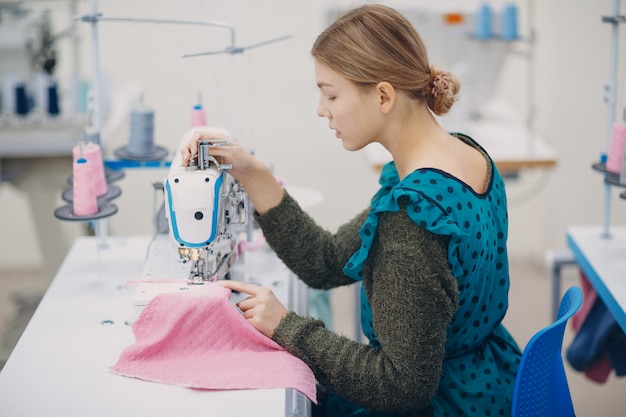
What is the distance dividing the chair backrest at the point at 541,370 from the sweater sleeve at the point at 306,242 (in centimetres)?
52

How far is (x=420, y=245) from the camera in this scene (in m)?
1.62

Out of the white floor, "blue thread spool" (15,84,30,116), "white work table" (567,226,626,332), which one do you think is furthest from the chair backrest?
"blue thread spool" (15,84,30,116)

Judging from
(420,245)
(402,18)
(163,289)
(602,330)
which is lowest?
(602,330)

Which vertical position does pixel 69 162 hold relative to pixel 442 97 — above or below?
below

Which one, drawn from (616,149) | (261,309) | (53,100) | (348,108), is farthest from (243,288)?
(53,100)

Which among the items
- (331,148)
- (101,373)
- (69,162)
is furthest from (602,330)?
(331,148)

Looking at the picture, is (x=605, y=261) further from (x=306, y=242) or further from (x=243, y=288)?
(x=243, y=288)

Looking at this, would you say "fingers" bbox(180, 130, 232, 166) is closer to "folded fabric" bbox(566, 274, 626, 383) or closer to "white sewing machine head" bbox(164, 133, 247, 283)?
"white sewing machine head" bbox(164, 133, 247, 283)

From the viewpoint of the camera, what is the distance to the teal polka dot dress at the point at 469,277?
164 cm

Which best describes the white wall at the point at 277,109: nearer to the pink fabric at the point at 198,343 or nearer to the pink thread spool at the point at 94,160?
the pink thread spool at the point at 94,160

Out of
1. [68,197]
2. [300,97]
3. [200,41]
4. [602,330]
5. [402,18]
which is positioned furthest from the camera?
[300,97]

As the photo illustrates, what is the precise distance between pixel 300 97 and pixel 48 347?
130 inches

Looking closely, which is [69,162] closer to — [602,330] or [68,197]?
[68,197]

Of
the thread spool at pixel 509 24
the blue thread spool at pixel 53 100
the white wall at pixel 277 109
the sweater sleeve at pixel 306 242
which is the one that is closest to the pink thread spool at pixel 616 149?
the sweater sleeve at pixel 306 242
